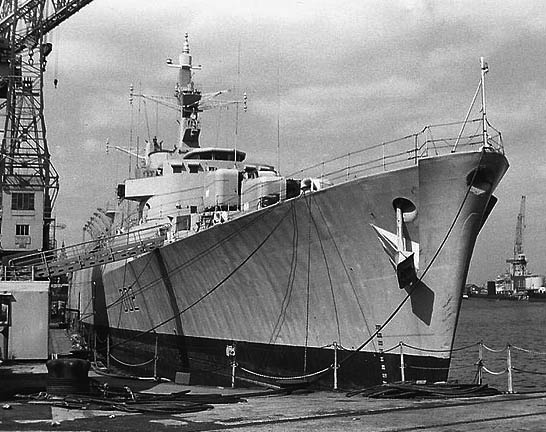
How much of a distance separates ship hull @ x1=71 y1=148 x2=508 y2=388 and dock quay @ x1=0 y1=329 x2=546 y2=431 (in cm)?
264

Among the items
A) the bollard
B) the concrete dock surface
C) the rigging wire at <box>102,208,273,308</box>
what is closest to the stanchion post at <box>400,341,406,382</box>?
the concrete dock surface

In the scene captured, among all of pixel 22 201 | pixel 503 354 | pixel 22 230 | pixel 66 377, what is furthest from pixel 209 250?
pixel 503 354

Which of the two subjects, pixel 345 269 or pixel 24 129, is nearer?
pixel 345 269

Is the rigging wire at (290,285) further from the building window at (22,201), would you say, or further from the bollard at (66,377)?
the building window at (22,201)

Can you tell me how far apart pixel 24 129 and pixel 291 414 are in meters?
19.1

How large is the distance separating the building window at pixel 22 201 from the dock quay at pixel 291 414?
13249 mm

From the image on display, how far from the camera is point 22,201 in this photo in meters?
23.4

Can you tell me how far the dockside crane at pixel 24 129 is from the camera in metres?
22.9

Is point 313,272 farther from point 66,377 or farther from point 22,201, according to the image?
point 22,201

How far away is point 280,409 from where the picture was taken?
9.16 metres

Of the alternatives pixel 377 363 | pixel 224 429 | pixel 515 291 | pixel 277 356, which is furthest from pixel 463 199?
pixel 515 291

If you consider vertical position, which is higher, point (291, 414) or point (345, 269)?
point (345, 269)

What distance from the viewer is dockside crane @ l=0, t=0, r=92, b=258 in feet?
75.0

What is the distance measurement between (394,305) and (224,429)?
6.26m
